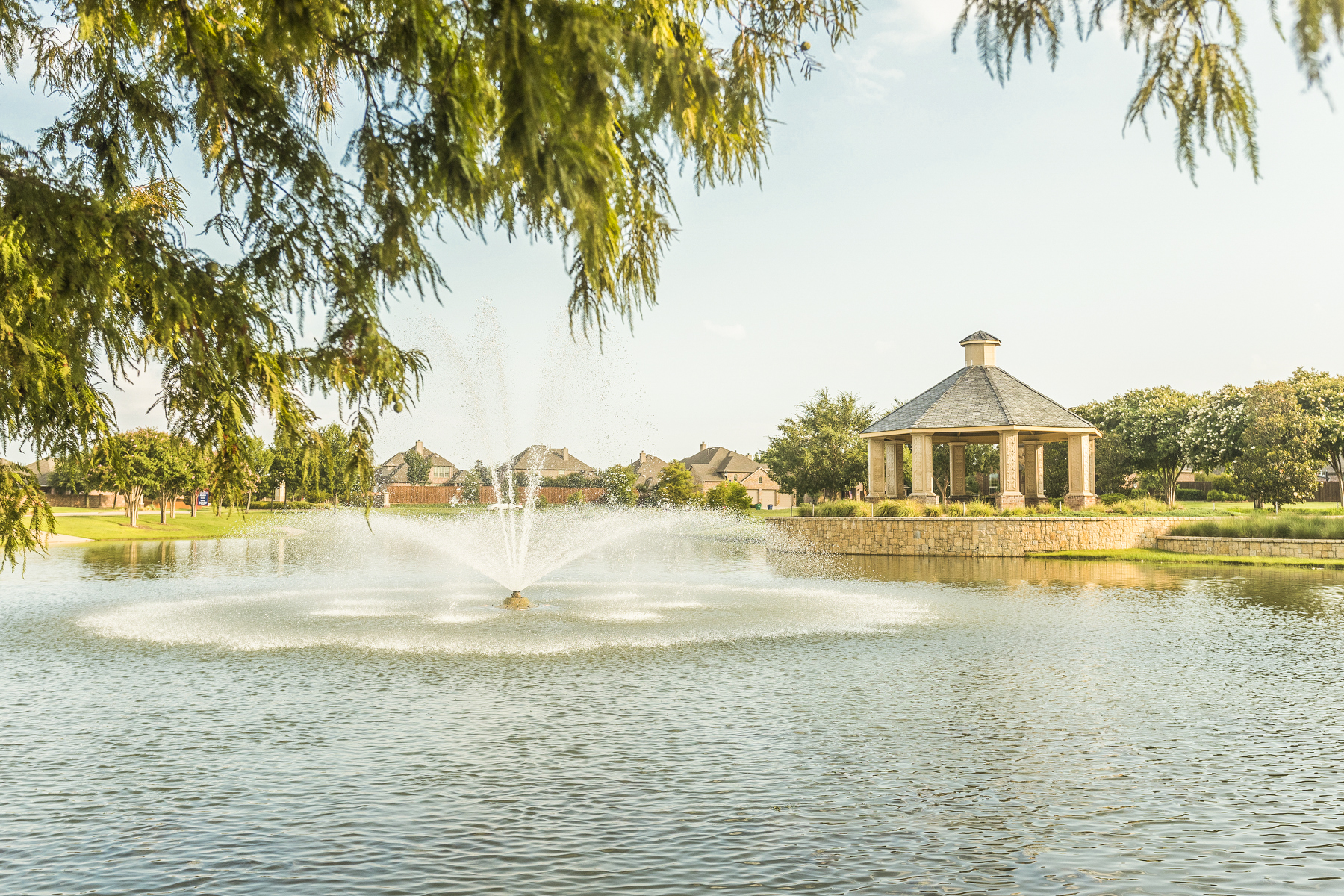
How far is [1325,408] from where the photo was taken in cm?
4566

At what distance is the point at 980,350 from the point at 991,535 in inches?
486

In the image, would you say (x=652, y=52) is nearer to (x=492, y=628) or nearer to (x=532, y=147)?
(x=532, y=147)

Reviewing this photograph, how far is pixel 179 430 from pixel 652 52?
313cm

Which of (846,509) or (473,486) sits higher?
(473,486)

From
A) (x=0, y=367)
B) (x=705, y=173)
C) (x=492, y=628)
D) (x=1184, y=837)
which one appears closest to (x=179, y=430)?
(x=0, y=367)

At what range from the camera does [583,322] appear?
3.87m

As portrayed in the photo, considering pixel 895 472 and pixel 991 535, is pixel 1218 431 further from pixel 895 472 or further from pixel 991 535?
pixel 991 535

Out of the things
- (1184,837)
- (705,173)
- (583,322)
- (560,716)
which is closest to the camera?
(583,322)

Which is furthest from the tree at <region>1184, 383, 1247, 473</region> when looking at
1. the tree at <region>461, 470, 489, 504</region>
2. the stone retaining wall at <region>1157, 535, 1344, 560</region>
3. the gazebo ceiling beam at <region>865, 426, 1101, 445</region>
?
the tree at <region>461, 470, 489, 504</region>

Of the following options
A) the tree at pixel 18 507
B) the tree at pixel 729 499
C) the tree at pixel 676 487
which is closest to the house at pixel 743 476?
the tree at pixel 729 499

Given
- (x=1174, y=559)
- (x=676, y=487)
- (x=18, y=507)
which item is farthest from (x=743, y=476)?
(x=18, y=507)

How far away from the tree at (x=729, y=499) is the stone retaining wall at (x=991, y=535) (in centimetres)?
3004

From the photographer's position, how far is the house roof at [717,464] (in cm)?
10425

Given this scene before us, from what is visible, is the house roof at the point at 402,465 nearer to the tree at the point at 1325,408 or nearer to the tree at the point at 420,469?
the tree at the point at 420,469
